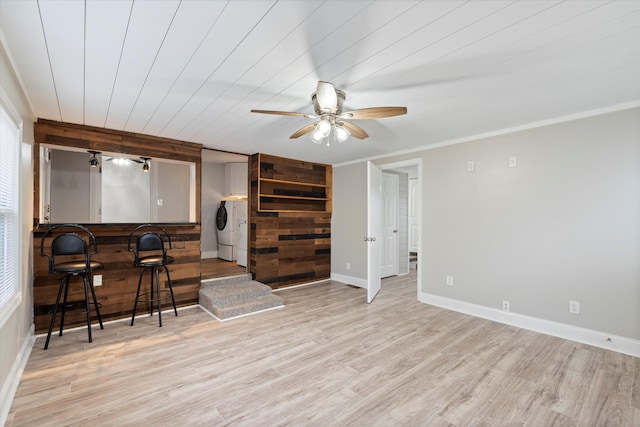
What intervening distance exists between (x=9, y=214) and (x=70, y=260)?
4.17ft

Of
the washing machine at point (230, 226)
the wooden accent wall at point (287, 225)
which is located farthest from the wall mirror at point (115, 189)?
the wooden accent wall at point (287, 225)

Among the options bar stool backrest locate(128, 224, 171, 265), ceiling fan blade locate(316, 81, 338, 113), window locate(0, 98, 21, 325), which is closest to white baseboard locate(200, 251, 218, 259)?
bar stool backrest locate(128, 224, 171, 265)

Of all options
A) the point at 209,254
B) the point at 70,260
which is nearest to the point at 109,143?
the point at 70,260

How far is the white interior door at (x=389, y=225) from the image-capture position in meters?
5.67

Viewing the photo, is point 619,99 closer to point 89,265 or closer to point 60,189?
point 89,265

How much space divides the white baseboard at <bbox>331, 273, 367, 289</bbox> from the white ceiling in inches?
121

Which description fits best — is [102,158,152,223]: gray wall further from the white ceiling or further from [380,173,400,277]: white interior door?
[380,173,400,277]: white interior door

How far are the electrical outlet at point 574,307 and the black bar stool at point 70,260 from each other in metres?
4.84

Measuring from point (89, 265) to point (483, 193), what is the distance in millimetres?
4479

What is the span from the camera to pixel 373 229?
4.27 m

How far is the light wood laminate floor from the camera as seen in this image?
1817mm

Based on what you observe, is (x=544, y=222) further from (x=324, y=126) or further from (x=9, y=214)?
(x=9, y=214)

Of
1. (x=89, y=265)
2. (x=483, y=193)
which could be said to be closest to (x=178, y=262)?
(x=89, y=265)

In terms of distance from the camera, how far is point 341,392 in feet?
6.73
